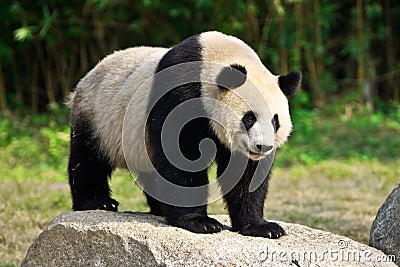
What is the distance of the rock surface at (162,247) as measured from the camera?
4008 mm

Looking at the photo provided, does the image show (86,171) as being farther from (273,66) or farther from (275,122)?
(273,66)

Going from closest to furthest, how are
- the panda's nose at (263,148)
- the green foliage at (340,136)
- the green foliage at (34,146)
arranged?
the panda's nose at (263,148), the green foliage at (34,146), the green foliage at (340,136)

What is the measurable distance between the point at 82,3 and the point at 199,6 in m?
2.19

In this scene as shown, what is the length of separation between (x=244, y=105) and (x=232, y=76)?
0.19 meters

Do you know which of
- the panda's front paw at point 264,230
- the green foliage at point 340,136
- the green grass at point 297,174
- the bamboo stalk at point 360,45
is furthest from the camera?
the bamboo stalk at point 360,45

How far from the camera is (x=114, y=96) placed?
16.9 ft

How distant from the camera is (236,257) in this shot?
157 inches

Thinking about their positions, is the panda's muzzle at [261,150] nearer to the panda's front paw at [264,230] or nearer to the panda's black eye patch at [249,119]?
the panda's black eye patch at [249,119]

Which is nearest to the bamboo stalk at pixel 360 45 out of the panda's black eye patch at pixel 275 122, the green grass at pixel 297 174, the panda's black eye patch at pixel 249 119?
the green grass at pixel 297 174

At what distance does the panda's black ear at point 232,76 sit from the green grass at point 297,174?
94.1 inches

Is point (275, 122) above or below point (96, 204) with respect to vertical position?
above

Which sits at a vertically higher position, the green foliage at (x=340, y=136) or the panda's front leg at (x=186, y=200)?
the panda's front leg at (x=186, y=200)

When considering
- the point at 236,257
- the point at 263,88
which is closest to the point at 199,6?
the point at 263,88

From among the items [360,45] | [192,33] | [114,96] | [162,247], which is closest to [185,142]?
[162,247]
